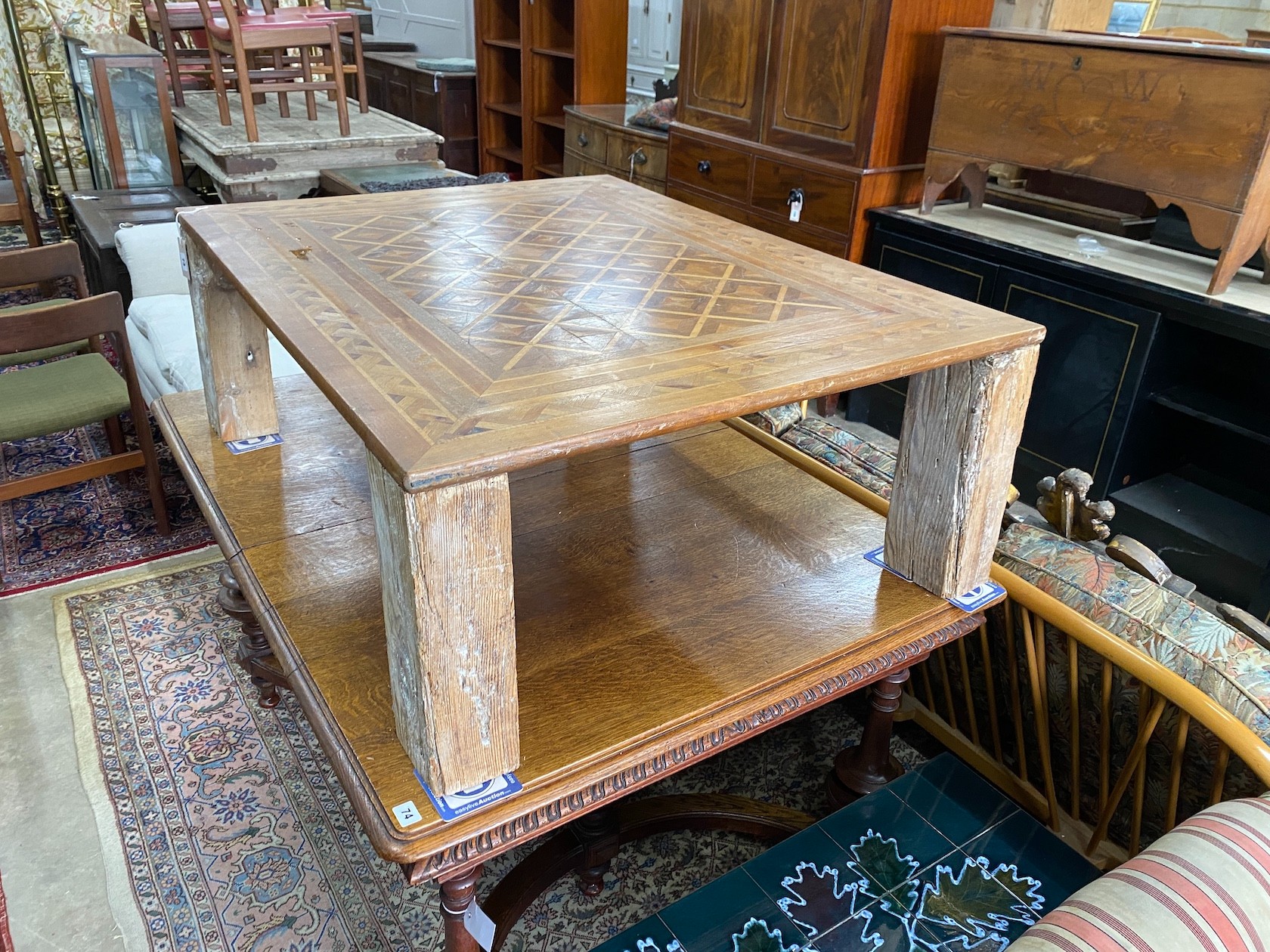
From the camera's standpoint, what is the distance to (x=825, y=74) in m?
3.18

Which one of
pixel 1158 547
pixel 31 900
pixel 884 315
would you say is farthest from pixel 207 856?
pixel 1158 547

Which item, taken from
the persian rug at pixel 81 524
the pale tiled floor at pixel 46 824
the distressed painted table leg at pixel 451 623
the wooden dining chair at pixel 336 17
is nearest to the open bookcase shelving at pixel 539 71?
the wooden dining chair at pixel 336 17

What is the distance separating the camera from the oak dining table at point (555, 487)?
0.94 metres

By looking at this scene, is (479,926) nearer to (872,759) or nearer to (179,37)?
(872,759)

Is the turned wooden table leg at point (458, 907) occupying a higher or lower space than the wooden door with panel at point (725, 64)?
lower

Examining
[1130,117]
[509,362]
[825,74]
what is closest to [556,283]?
[509,362]

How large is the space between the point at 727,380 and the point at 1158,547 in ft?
7.79

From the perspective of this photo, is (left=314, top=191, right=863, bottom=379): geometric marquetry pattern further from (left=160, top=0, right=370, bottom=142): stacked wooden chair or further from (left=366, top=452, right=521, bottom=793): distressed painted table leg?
(left=160, top=0, right=370, bottom=142): stacked wooden chair

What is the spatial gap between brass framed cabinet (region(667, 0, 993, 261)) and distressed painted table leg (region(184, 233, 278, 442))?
2.21m

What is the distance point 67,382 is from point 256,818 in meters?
1.52

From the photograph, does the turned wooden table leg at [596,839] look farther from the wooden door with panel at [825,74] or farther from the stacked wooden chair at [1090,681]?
the wooden door with panel at [825,74]

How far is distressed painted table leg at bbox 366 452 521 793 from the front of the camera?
862 mm

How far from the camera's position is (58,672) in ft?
7.09

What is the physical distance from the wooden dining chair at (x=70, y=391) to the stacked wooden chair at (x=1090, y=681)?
180 centimetres
